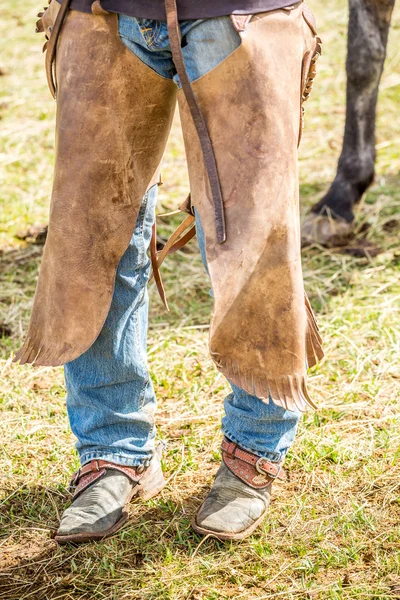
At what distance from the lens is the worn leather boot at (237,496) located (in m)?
1.94

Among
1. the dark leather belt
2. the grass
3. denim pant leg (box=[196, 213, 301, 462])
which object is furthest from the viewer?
denim pant leg (box=[196, 213, 301, 462])

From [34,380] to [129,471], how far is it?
2.60ft

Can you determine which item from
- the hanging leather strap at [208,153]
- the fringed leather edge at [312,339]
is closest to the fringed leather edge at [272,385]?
the fringed leather edge at [312,339]

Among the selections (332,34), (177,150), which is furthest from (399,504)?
(332,34)

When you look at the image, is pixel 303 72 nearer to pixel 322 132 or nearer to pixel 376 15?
pixel 376 15

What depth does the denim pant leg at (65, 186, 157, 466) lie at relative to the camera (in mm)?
1940

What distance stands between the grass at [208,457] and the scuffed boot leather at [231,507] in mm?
38

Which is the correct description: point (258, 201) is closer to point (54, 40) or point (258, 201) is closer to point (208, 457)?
point (54, 40)

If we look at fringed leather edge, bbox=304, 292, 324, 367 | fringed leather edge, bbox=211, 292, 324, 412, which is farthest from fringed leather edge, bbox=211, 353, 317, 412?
fringed leather edge, bbox=304, 292, 324, 367

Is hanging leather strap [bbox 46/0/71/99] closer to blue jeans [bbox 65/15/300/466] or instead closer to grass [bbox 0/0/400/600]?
blue jeans [bbox 65/15/300/466]

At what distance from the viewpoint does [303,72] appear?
1.69 meters

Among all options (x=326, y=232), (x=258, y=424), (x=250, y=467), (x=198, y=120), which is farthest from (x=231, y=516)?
(x=326, y=232)

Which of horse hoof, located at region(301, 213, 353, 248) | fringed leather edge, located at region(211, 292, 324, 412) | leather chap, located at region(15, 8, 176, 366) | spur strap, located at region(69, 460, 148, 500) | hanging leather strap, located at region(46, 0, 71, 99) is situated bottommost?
spur strap, located at region(69, 460, 148, 500)

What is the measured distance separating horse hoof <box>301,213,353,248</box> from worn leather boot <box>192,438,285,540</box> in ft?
6.04
